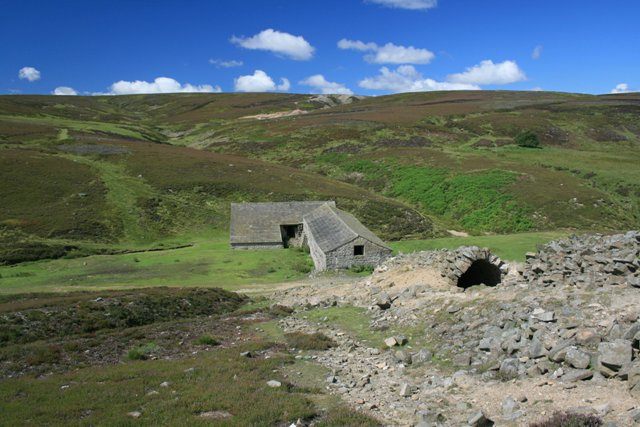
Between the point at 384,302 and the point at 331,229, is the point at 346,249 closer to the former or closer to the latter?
the point at 331,229

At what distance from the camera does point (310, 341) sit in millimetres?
21344

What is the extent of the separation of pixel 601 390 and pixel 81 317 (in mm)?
23981

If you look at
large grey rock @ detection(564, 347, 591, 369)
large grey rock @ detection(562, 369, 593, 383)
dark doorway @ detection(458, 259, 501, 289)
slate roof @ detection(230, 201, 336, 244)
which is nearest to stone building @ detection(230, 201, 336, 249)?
slate roof @ detection(230, 201, 336, 244)

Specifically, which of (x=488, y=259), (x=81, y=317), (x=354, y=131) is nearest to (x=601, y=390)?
(x=488, y=259)

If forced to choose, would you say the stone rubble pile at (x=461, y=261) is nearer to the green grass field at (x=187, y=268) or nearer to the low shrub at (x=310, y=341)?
the low shrub at (x=310, y=341)

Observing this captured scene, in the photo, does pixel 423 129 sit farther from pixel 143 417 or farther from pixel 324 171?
pixel 143 417

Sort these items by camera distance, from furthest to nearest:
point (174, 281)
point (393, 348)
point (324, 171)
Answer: point (324, 171)
point (174, 281)
point (393, 348)

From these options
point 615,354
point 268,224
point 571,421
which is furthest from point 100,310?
point 268,224

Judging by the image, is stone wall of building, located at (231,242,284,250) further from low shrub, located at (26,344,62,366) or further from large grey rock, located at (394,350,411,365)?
large grey rock, located at (394,350,411,365)

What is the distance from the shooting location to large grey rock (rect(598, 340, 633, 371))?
499 inches

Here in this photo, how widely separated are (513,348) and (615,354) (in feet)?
10.1

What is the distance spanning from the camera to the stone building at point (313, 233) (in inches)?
1766

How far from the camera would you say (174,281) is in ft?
135

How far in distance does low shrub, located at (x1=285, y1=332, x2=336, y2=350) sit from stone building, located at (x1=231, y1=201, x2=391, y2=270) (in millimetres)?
21661
